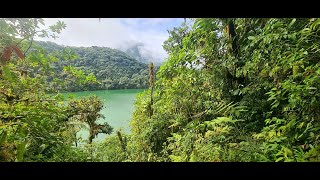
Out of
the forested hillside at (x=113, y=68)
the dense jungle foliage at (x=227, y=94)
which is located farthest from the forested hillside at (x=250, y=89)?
the forested hillside at (x=113, y=68)

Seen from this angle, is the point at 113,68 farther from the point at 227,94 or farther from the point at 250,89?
the point at 250,89

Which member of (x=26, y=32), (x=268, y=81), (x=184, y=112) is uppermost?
(x=26, y=32)

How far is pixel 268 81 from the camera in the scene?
2729 mm

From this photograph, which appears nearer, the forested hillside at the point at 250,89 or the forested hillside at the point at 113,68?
the forested hillside at the point at 250,89

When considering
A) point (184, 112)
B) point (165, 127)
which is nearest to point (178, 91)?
point (184, 112)

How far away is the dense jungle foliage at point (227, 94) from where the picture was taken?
6.36ft

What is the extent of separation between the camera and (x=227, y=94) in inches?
128

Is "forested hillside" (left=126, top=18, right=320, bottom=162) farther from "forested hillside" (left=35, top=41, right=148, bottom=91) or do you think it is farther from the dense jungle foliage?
"forested hillside" (left=35, top=41, right=148, bottom=91)

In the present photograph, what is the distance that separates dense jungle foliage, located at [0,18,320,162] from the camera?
194cm

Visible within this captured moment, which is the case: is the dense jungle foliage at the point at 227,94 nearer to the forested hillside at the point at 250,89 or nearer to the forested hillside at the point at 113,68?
the forested hillside at the point at 250,89

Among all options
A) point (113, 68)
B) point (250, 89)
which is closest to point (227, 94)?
point (250, 89)

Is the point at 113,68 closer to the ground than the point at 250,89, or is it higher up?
higher up
